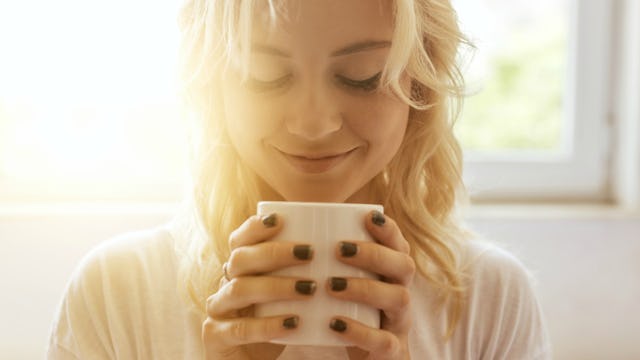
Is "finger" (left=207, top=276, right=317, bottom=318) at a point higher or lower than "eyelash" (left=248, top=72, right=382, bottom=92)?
lower

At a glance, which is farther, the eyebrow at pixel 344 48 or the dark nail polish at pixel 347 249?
the eyebrow at pixel 344 48

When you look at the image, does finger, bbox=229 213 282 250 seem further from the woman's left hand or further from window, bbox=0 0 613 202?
window, bbox=0 0 613 202

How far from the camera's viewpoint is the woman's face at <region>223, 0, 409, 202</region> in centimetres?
72

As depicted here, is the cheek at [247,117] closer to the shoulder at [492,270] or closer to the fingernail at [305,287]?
the fingernail at [305,287]

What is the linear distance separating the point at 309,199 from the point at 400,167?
0.71 ft

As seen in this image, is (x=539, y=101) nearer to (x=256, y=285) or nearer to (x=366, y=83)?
(x=366, y=83)

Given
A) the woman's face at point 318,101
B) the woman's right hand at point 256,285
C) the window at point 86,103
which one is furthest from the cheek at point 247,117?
the window at point 86,103

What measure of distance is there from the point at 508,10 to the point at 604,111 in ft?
1.06

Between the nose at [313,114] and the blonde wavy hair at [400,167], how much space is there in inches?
4.9

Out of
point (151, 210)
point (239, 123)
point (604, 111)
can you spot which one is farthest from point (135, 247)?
point (604, 111)

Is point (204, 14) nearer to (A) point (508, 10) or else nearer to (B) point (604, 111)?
(A) point (508, 10)

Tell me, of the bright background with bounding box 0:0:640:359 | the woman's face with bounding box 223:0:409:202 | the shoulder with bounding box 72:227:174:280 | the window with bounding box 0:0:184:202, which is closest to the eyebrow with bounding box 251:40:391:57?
the woman's face with bounding box 223:0:409:202

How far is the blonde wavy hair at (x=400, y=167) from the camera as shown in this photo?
837mm

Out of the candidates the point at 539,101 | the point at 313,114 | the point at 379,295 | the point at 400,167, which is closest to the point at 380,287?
the point at 379,295
